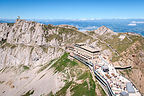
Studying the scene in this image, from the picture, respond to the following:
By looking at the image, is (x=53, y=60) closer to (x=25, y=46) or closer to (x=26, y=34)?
(x=25, y=46)

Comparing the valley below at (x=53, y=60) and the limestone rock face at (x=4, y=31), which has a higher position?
the limestone rock face at (x=4, y=31)

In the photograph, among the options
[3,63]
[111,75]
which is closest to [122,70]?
[111,75]

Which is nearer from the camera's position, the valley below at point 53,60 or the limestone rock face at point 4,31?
the valley below at point 53,60

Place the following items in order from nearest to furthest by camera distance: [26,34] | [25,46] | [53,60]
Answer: [53,60] < [25,46] < [26,34]

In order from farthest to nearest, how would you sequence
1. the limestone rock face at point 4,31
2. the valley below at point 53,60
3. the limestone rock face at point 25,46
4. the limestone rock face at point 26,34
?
the limestone rock face at point 4,31, the limestone rock face at point 26,34, the limestone rock face at point 25,46, the valley below at point 53,60

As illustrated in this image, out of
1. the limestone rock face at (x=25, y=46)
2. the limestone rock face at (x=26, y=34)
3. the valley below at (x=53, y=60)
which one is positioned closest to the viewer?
the valley below at (x=53, y=60)

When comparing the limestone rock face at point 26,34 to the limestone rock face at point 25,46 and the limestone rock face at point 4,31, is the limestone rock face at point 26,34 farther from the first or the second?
the limestone rock face at point 4,31

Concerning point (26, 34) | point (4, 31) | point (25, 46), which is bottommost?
point (25, 46)

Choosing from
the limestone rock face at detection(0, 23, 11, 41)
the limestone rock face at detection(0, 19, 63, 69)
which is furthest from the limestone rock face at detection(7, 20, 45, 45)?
the limestone rock face at detection(0, 23, 11, 41)

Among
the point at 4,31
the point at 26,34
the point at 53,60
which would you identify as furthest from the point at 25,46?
the point at 4,31

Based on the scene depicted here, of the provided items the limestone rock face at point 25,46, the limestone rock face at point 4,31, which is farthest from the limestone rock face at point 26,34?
the limestone rock face at point 4,31

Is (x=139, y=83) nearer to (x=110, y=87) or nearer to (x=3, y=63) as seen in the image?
(x=110, y=87)
